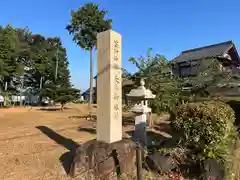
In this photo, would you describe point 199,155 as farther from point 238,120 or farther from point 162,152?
point 238,120

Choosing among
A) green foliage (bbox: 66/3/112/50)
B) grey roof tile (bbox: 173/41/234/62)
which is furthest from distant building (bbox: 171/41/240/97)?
green foliage (bbox: 66/3/112/50)

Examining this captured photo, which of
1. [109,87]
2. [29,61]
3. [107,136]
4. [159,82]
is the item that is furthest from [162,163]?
[29,61]

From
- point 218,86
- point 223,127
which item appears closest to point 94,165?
point 223,127

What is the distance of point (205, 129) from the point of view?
3.97 meters

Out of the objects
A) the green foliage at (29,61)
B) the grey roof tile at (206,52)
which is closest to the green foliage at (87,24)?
the green foliage at (29,61)

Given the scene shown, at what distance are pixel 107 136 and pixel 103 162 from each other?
2.07 feet

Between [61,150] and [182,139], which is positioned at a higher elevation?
[182,139]

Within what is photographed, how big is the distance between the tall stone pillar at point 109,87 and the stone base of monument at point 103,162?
14.8 inches

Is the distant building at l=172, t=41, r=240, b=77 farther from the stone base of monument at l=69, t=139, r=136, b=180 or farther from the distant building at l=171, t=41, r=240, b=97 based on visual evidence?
the stone base of monument at l=69, t=139, r=136, b=180

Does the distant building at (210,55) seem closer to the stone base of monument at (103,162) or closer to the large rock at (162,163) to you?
the large rock at (162,163)

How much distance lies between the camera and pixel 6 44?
2486cm

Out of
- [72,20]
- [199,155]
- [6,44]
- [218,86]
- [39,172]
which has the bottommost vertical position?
[39,172]

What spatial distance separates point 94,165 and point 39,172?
1.15 metres

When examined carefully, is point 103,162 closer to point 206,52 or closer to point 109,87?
point 109,87
